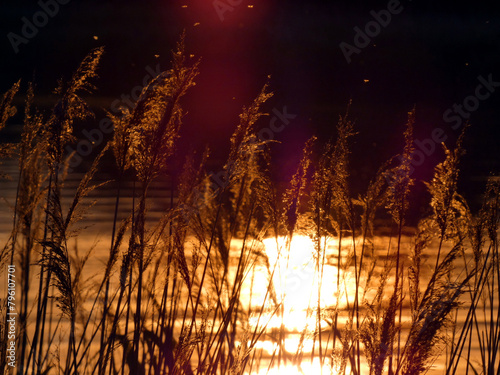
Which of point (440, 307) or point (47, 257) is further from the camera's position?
point (440, 307)

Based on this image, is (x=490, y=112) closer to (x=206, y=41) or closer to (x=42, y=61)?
(x=206, y=41)

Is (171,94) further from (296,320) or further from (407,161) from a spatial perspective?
(296,320)

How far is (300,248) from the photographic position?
15.3 ft

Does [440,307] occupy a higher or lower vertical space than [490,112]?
lower

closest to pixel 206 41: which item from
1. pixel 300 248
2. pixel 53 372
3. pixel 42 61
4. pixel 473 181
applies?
pixel 42 61

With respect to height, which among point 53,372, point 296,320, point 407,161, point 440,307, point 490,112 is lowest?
point 53,372

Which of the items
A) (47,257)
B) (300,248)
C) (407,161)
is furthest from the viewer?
(300,248)

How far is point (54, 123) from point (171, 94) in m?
0.36

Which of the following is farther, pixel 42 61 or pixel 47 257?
pixel 42 61

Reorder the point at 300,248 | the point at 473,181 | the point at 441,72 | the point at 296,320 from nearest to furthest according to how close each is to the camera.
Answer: the point at 296,320 → the point at 300,248 → the point at 473,181 → the point at 441,72

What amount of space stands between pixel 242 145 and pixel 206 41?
2166 centimetres

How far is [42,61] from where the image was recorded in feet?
68.3

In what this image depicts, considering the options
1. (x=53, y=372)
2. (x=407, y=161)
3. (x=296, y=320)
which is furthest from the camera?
(x=296, y=320)

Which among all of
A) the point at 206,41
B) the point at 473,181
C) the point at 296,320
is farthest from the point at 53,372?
the point at 206,41
